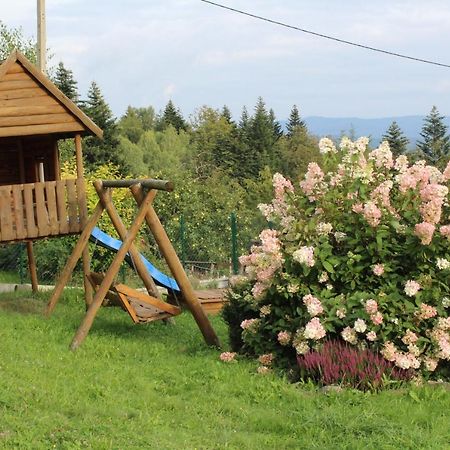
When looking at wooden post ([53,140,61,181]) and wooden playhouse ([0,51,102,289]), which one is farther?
wooden post ([53,140,61,181])

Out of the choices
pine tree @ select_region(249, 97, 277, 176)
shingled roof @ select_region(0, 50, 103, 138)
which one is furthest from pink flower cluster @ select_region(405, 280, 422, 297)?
pine tree @ select_region(249, 97, 277, 176)

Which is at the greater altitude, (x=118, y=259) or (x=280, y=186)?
(x=280, y=186)

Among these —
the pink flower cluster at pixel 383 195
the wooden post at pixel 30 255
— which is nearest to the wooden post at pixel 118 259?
the pink flower cluster at pixel 383 195

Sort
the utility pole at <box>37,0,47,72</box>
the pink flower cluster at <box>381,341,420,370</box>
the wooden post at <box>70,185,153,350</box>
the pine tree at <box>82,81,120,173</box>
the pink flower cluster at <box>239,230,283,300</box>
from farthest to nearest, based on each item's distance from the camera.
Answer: the pine tree at <box>82,81,120,173</box> → the utility pole at <box>37,0,47,72</box> → the wooden post at <box>70,185,153,350</box> → the pink flower cluster at <box>239,230,283,300</box> → the pink flower cluster at <box>381,341,420,370</box>

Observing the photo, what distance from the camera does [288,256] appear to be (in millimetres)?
8227

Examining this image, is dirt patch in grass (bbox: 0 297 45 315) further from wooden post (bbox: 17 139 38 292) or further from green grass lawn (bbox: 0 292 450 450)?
green grass lawn (bbox: 0 292 450 450)

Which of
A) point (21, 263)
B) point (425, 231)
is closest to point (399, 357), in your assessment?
point (425, 231)

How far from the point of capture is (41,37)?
1611 cm

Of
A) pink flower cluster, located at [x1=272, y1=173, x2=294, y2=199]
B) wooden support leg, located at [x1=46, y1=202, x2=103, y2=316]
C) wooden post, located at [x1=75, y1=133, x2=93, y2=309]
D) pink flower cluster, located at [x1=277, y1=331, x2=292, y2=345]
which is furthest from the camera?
wooden post, located at [x1=75, y1=133, x2=93, y2=309]

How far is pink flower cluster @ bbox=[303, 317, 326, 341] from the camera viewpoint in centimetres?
748

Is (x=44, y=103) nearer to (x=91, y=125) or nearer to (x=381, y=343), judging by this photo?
(x=91, y=125)

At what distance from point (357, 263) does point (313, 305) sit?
0.77 m

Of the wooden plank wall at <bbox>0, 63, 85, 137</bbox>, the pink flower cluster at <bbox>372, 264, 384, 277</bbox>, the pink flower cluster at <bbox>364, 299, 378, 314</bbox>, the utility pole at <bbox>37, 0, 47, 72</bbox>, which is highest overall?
the utility pole at <bbox>37, 0, 47, 72</bbox>

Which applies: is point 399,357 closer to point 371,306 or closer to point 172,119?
point 371,306
